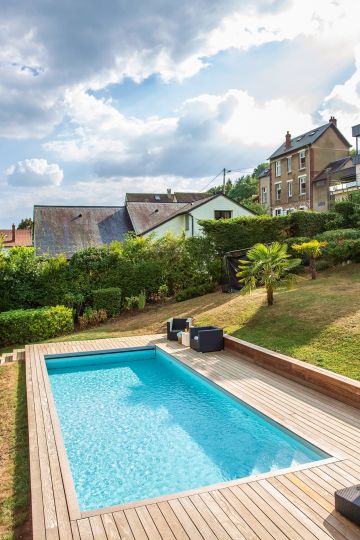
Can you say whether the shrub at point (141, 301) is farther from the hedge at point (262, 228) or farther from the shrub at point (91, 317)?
the hedge at point (262, 228)

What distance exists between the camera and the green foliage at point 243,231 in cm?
1878

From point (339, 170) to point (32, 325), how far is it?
3217 cm

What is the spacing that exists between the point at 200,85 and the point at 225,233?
7.10m

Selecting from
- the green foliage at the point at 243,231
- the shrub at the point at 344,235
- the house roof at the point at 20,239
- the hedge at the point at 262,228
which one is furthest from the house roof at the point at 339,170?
the house roof at the point at 20,239

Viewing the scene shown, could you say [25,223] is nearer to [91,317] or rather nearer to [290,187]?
[290,187]

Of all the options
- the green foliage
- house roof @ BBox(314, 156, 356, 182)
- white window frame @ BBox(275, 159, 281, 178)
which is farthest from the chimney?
the green foliage

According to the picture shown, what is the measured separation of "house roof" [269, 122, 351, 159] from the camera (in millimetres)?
40906

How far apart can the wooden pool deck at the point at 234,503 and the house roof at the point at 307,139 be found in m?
38.9

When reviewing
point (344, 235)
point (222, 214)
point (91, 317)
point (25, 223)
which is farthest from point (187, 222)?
point (25, 223)

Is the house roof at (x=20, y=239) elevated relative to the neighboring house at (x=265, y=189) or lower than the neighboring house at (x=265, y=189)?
lower

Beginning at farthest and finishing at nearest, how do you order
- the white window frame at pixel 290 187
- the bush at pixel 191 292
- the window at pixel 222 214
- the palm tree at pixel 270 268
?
1. the white window frame at pixel 290 187
2. the window at pixel 222 214
3. the bush at pixel 191 292
4. the palm tree at pixel 270 268

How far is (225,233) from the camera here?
744 inches

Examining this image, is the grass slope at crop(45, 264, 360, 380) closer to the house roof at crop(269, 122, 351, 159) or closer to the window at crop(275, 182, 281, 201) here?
the house roof at crop(269, 122, 351, 159)

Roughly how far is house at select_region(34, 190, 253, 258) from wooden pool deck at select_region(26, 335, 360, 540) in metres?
23.5
